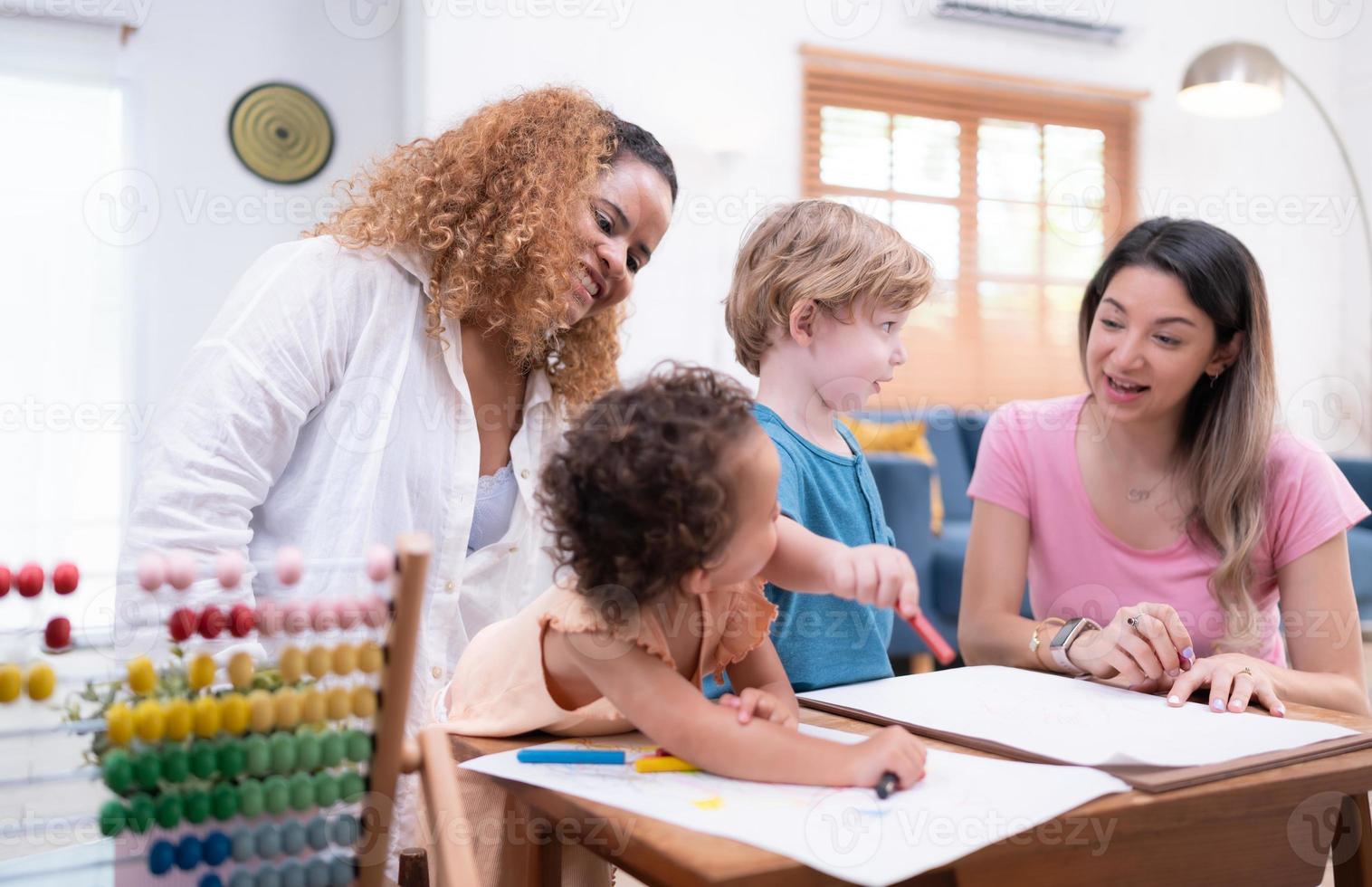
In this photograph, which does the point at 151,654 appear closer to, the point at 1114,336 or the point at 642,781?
the point at 642,781

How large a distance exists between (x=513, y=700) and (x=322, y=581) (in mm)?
283

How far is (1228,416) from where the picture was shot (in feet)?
4.83

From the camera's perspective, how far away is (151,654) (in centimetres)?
63

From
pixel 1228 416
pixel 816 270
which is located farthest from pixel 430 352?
pixel 1228 416

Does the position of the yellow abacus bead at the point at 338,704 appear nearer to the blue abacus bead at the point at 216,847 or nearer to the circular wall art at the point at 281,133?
the blue abacus bead at the point at 216,847

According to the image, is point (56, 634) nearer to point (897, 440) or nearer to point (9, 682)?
point (9, 682)

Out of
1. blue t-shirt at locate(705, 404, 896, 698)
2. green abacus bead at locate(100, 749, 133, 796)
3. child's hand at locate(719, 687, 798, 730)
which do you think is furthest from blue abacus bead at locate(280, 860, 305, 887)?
blue t-shirt at locate(705, 404, 896, 698)

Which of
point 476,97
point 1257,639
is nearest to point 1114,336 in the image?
point 1257,639

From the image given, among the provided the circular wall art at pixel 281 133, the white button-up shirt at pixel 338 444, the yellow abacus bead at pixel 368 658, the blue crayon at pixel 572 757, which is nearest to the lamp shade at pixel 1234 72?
the circular wall art at pixel 281 133

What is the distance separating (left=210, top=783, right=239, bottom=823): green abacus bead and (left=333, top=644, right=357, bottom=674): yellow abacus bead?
9 centimetres

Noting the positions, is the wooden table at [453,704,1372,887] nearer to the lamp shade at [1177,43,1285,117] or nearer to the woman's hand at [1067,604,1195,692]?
the woman's hand at [1067,604,1195,692]

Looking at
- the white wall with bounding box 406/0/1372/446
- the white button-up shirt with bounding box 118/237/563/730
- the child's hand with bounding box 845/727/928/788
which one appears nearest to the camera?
the child's hand with bounding box 845/727/928/788

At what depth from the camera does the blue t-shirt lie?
3.69 feet

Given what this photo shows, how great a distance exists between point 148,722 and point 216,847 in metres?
0.09
